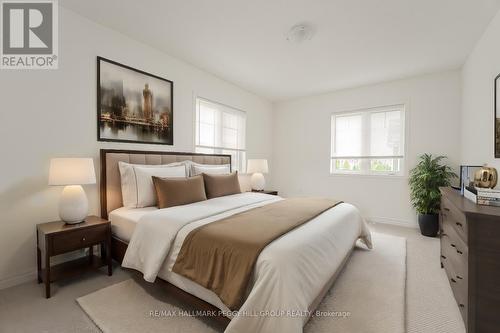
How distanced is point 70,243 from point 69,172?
0.62 m

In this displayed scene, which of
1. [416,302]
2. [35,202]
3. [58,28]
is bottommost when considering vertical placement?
[416,302]

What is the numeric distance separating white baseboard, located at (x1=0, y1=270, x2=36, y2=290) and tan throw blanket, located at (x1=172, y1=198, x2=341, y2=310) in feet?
5.37

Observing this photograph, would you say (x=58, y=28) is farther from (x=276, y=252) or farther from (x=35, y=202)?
(x=276, y=252)

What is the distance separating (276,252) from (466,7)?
Result: 2.90 m

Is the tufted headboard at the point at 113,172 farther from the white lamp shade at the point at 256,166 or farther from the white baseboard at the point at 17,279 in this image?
the white lamp shade at the point at 256,166

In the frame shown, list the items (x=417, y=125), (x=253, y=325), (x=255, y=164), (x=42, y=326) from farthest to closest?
(x=255, y=164)
(x=417, y=125)
(x=42, y=326)
(x=253, y=325)

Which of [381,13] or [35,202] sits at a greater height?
[381,13]

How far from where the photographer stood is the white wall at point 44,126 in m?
1.99

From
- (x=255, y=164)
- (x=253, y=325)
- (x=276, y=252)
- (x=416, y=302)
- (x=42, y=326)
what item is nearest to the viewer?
(x=253, y=325)

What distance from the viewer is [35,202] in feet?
7.02

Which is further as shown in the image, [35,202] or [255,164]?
[255,164]

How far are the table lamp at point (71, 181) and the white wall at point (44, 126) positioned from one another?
1.14 feet

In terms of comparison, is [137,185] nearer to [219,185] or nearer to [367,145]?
[219,185]

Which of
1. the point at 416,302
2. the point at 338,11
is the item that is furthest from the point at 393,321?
the point at 338,11
